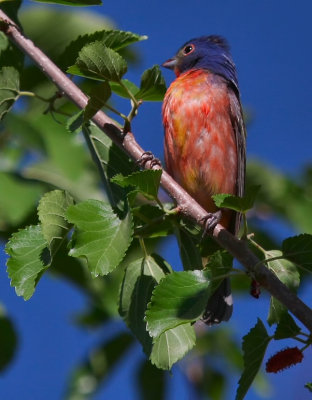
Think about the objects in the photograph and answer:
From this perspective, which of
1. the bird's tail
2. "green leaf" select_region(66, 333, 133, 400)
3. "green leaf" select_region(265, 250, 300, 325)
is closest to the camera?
"green leaf" select_region(265, 250, 300, 325)

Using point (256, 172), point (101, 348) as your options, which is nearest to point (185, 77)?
point (256, 172)

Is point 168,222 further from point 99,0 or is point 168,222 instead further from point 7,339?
point 7,339

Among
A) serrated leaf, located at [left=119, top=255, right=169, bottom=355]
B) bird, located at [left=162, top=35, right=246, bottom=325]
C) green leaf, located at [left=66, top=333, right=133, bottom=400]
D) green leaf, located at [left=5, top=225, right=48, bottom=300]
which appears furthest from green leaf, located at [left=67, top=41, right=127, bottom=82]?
green leaf, located at [left=66, top=333, right=133, bottom=400]

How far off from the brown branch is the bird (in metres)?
1.21

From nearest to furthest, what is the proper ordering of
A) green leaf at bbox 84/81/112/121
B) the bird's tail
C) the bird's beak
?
1. green leaf at bbox 84/81/112/121
2. the bird's tail
3. the bird's beak

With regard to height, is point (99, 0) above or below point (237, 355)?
above

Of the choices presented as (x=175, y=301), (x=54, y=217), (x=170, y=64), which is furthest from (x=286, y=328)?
(x=170, y=64)

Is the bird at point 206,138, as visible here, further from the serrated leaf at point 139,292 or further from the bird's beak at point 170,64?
the serrated leaf at point 139,292

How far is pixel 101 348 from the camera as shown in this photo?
6117mm

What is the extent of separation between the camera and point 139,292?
339 centimetres

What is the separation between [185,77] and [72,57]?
1551 mm

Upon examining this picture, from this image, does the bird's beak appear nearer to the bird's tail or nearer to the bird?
the bird

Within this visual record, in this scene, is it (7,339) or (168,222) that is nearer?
(168,222)

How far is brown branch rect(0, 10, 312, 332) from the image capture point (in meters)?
2.78
